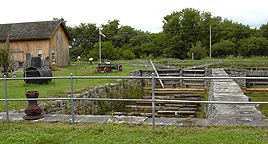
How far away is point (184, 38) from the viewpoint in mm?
65938

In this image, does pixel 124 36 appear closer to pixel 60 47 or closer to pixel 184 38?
pixel 184 38

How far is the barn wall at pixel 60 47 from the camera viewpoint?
2953cm

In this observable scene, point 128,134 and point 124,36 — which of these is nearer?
point 128,134

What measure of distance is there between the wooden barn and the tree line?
28956 millimetres

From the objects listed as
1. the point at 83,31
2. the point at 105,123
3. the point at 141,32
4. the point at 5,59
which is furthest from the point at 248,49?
the point at 105,123

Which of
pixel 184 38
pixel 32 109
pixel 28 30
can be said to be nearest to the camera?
pixel 32 109

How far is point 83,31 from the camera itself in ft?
238

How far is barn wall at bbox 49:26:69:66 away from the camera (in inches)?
1163

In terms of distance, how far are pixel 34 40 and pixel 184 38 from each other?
44.7 m

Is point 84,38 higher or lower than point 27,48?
higher

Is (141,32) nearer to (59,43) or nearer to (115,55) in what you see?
(115,55)

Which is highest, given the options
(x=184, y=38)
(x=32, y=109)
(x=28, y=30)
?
(x=184, y=38)

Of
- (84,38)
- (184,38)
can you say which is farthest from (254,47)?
(84,38)

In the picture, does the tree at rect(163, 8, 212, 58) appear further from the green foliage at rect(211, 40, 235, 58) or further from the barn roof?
the barn roof
